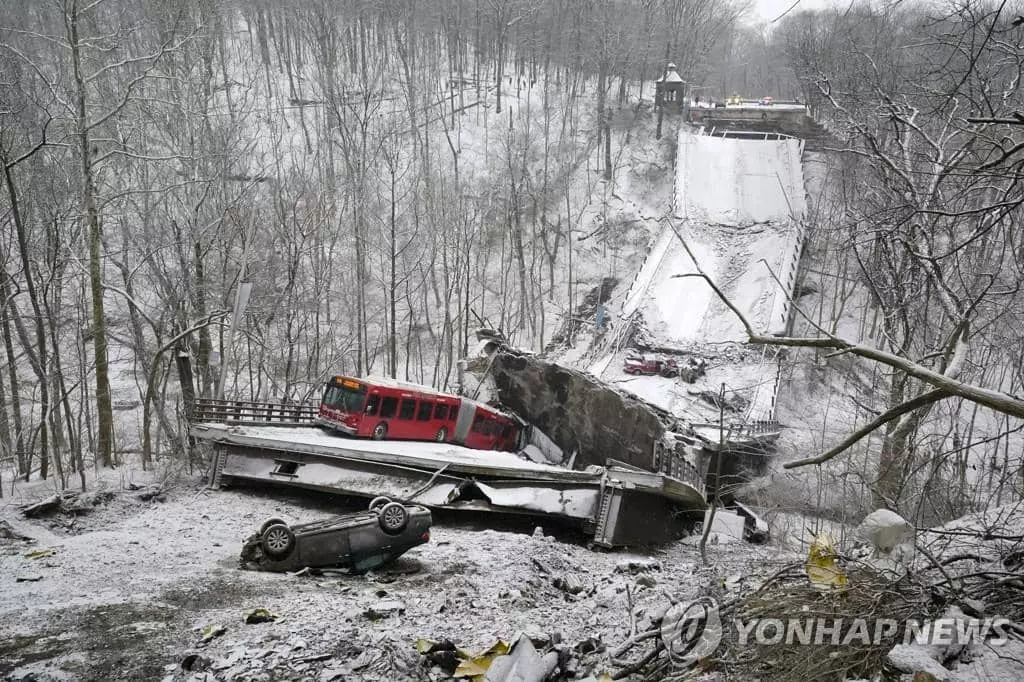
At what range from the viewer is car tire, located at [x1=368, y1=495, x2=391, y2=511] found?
9.98 m

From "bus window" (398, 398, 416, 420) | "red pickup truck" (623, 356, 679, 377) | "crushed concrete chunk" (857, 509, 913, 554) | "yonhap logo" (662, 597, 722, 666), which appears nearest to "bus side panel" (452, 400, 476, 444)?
"bus window" (398, 398, 416, 420)

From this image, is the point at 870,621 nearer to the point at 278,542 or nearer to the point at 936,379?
the point at 936,379

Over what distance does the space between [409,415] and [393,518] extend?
805 centimetres

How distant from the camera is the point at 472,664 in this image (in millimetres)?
6395

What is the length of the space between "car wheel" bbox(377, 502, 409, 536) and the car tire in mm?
442

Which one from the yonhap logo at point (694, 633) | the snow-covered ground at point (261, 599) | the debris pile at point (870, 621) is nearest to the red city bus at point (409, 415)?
the snow-covered ground at point (261, 599)

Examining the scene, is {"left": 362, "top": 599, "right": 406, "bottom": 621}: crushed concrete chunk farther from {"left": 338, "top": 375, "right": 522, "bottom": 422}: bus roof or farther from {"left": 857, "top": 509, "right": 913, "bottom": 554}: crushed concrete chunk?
{"left": 338, "top": 375, "right": 522, "bottom": 422}: bus roof

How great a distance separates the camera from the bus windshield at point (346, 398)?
1625cm

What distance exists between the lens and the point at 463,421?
18594 millimetres

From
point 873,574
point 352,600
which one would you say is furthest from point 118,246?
point 873,574

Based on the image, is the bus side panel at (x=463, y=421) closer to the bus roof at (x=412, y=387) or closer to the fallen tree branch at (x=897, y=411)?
the bus roof at (x=412, y=387)

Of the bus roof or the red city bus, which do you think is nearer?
the red city bus

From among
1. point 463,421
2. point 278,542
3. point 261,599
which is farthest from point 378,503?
point 463,421

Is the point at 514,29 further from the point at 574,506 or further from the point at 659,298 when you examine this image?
the point at 574,506
